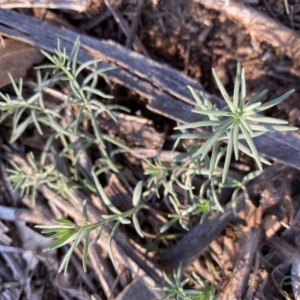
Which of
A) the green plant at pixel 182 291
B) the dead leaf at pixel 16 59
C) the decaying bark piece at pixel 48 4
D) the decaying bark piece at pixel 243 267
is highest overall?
the decaying bark piece at pixel 48 4

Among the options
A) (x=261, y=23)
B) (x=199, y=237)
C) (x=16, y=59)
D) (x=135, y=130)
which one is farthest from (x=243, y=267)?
(x=16, y=59)

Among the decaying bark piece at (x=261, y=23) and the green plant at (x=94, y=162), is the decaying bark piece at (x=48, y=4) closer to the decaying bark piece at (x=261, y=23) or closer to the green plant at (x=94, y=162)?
the green plant at (x=94, y=162)

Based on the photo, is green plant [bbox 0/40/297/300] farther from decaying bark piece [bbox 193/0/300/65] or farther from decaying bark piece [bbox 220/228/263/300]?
decaying bark piece [bbox 193/0/300/65]

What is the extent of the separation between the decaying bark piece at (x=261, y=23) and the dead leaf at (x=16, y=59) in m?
1.07

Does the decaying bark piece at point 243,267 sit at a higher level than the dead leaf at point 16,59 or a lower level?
lower

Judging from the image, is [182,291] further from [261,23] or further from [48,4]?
[48,4]

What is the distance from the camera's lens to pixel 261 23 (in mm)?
2691

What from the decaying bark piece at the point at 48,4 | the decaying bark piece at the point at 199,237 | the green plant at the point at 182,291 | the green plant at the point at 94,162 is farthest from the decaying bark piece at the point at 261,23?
the green plant at the point at 182,291

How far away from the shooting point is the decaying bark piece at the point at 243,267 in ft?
8.41

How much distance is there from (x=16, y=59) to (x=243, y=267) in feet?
5.91

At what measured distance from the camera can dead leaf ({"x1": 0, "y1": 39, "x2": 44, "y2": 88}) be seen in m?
2.93

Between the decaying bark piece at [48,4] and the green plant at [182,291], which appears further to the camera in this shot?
the decaying bark piece at [48,4]

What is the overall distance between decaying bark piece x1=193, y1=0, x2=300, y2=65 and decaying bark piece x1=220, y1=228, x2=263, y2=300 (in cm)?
100

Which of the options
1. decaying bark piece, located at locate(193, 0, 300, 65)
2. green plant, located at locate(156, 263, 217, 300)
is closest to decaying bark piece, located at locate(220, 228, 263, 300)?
green plant, located at locate(156, 263, 217, 300)
